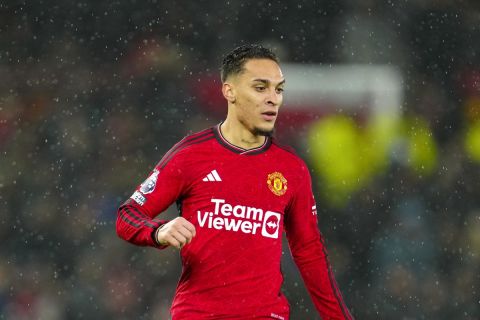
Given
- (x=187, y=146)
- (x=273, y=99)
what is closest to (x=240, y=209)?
(x=187, y=146)

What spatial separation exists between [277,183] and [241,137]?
190mm

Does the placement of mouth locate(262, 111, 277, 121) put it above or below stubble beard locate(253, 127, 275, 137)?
above

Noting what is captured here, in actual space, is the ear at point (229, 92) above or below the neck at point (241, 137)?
above

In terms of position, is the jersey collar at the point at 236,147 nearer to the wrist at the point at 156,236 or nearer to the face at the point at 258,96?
the face at the point at 258,96

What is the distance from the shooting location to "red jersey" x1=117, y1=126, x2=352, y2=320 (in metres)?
2.41

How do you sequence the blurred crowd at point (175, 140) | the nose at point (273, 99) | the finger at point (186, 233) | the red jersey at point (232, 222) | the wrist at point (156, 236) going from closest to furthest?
the finger at point (186, 233), the wrist at point (156, 236), the red jersey at point (232, 222), the nose at point (273, 99), the blurred crowd at point (175, 140)

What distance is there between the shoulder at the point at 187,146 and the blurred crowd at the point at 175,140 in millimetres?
2820

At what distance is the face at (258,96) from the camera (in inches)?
99.7

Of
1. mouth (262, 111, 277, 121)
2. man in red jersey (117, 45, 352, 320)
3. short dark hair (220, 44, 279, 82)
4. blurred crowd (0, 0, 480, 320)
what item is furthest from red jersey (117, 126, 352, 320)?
blurred crowd (0, 0, 480, 320)

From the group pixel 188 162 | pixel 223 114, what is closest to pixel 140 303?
pixel 223 114

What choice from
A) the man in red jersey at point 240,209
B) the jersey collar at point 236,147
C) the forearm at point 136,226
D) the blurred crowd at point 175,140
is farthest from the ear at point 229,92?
the blurred crowd at point 175,140

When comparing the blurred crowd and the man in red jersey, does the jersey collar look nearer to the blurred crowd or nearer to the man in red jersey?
the man in red jersey

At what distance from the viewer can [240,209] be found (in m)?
2.47

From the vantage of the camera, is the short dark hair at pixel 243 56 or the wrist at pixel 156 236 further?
the short dark hair at pixel 243 56
